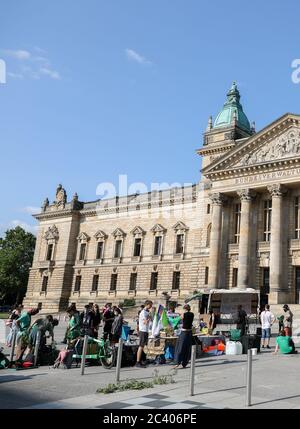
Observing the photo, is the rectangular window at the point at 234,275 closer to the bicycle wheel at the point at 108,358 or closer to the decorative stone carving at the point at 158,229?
the decorative stone carving at the point at 158,229

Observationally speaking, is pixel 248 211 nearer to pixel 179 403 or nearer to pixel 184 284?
pixel 184 284

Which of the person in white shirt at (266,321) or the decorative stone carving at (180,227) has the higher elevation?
the decorative stone carving at (180,227)

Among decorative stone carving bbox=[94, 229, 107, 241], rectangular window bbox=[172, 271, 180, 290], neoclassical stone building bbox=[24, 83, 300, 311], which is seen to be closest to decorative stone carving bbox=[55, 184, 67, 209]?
neoclassical stone building bbox=[24, 83, 300, 311]

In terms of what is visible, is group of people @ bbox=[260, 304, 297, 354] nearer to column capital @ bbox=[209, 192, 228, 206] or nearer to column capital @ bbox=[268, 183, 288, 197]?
column capital @ bbox=[268, 183, 288, 197]

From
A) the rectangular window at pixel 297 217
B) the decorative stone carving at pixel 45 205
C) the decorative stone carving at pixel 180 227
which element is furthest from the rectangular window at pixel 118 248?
the rectangular window at pixel 297 217

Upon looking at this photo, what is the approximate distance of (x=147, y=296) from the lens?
5853 cm

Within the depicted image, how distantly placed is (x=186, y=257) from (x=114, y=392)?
45.2 meters

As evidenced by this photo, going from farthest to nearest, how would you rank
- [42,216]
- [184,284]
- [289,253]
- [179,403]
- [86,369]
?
[42,216], [184,284], [289,253], [86,369], [179,403]

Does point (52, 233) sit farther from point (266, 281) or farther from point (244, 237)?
point (266, 281)

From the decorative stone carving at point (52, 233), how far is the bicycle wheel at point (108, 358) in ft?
181

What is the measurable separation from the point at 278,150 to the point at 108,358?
3325 centimetres

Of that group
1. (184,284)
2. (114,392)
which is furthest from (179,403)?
(184,284)

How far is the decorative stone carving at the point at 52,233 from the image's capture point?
230 ft

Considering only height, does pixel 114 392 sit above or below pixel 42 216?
below
